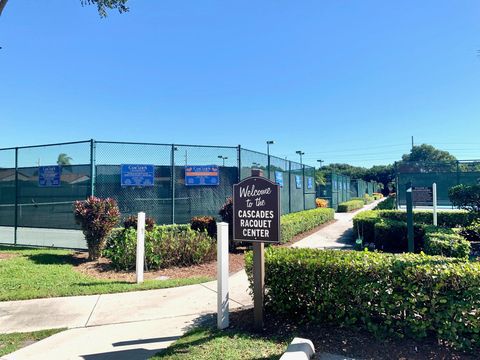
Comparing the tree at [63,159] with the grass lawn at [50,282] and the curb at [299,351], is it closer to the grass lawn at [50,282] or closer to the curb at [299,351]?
the grass lawn at [50,282]

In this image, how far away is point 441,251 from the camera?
21.8ft

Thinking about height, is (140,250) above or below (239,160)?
below

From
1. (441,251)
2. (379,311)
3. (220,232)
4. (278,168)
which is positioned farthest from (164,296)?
(278,168)

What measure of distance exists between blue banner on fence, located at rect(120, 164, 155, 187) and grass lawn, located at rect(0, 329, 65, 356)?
21.0ft

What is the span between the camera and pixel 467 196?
9727 mm

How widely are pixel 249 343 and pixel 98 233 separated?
5.80 meters

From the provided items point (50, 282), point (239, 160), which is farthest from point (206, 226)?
point (50, 282)

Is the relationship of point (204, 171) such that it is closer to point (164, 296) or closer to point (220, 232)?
point (164, 296)

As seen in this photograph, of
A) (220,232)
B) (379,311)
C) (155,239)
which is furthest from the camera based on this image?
(155,239)

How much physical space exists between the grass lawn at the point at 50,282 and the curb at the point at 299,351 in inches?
144

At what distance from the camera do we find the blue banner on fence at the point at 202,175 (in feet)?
37.2

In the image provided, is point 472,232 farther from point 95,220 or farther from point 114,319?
point 95,220

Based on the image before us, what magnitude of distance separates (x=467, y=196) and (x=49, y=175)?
12623 millimetres

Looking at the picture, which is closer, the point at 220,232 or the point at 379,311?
the point at 379,311
